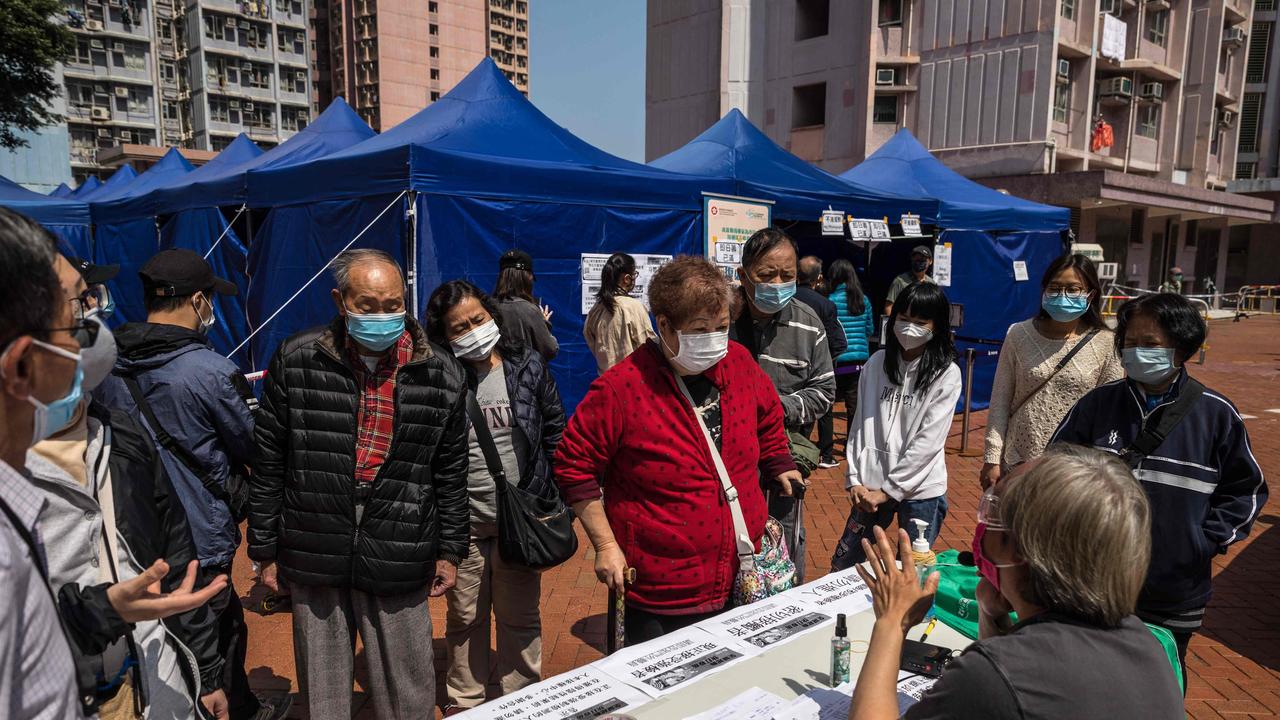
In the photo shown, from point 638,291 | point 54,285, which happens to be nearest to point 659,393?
point 54,285

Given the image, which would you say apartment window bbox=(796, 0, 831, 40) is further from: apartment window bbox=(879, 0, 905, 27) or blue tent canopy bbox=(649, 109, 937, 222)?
blue tent canopy bbox=(649, 109, 937, 222)

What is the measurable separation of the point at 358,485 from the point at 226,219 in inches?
248

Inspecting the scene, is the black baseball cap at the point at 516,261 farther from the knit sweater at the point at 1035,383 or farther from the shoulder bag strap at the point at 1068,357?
the shoulder bag strap at the point at 1068,357

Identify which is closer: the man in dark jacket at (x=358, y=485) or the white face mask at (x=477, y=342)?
the man in dark jacket at (x=358, y=485)

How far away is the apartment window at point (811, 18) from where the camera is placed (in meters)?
29.4

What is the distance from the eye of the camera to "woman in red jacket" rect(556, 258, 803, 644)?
7.23 feet

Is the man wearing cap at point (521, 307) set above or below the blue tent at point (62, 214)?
below

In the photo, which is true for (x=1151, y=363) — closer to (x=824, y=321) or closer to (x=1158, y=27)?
(x=824, y=321)

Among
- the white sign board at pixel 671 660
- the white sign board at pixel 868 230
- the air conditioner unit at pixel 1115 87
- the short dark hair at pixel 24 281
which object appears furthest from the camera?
the air conditioner unit at pixel 1115 87

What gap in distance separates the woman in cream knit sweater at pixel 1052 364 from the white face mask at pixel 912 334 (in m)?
0.58

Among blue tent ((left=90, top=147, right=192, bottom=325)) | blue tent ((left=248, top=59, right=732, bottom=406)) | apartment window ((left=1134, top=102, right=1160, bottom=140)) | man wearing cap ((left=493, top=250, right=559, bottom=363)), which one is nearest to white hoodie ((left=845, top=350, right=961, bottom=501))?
man wearing cap ((left=493, top=250, right=559, bottom=363))

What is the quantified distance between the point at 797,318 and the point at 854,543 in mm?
995

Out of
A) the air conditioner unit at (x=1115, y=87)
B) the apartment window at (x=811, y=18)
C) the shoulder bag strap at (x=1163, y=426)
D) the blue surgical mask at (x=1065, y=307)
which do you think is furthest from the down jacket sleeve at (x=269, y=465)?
the air conditioner unit at (x=1115, y=87)

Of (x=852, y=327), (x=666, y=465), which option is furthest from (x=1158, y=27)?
(x=666, y=465)
